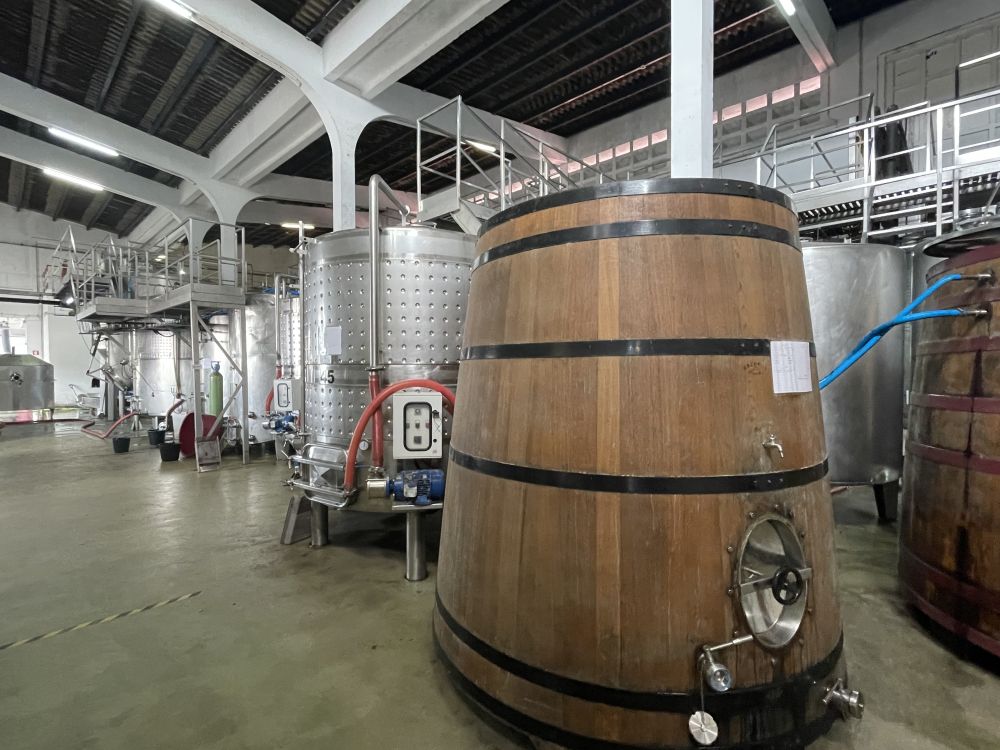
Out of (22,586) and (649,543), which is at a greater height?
(649,543)

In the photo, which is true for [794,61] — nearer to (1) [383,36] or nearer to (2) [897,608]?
(1) [383,36]

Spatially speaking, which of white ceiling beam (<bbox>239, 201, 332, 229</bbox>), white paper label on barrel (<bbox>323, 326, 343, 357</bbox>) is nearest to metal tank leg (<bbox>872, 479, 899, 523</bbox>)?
white paper label on barrel (<bbox>323, 326, 343, 357</bbox>)

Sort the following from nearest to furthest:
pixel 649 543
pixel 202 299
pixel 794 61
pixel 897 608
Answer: pixel 649 543 < pixel 897 608 < pixel 202 299 < pixel 794 61

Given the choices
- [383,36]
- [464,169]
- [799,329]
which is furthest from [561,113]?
[799,329]

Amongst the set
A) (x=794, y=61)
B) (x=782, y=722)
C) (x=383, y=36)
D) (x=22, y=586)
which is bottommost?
(x=22, y=586)

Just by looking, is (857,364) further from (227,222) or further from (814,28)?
(227,222)

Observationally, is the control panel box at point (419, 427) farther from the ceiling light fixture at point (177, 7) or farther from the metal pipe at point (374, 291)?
the ceiling light fixture at point (177, 7)

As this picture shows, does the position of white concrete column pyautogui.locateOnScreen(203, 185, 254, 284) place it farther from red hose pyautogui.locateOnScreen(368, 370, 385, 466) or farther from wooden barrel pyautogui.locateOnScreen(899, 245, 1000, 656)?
wooden barrel pyautogui.locateOnScreen(899, 245, 1000, 656)

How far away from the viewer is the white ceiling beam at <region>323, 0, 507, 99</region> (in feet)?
16.6

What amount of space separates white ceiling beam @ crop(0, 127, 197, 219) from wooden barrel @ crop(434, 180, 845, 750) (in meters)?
11.9

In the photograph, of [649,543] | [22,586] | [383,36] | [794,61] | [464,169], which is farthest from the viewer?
[464,169]

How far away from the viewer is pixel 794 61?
7891mm

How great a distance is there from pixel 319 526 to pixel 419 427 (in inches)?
56.2

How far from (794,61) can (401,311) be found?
862 centimetres
